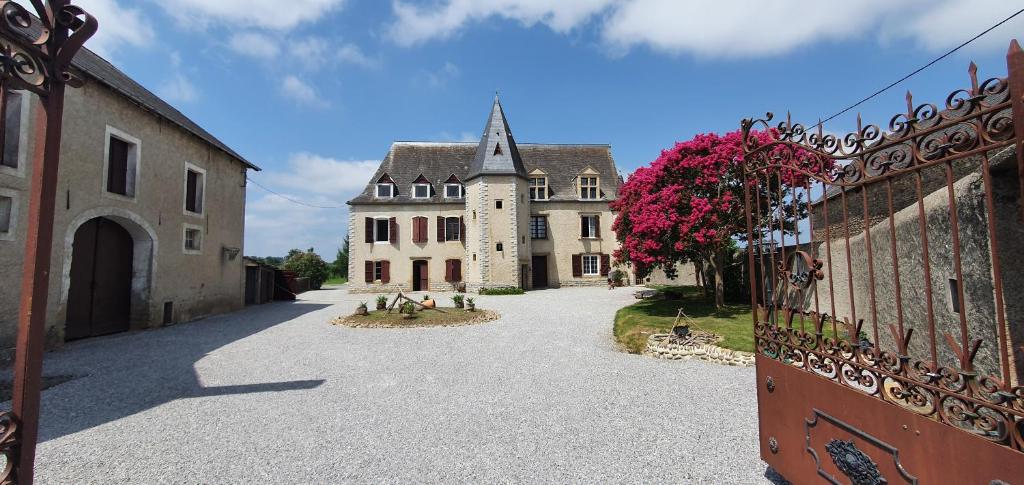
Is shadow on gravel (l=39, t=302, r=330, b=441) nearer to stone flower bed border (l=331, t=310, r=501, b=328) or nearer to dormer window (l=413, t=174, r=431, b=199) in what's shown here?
stone flower bed border (l=331, t=310, r=501, b=328)

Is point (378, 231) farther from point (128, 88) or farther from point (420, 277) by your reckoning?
point (128, 88)

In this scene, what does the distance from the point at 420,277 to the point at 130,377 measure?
63.1 ft

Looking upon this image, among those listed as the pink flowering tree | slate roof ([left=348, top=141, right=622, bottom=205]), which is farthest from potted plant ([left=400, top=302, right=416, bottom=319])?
slate roof ([left=348, top=141, right=622, bottom=205])

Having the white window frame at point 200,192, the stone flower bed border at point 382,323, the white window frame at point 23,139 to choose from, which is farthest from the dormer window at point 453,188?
the white window frame at point 23,139

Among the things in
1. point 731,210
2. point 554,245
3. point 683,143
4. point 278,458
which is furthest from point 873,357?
point 554,245

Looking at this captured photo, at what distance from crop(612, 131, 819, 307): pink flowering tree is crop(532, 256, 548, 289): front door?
1361 cm

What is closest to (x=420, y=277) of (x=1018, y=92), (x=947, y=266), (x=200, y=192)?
(x=200, y=192)

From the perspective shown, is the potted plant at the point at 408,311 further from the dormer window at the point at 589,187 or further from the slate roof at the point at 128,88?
the dormer window at the point at 589,187

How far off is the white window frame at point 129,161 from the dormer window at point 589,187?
70.7ft

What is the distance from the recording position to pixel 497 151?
82.0 ft

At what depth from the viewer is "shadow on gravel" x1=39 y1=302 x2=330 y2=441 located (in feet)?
17.5

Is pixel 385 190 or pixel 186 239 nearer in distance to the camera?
pixel 186 239

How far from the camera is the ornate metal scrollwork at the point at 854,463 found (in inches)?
101

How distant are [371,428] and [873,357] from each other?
4.74m
